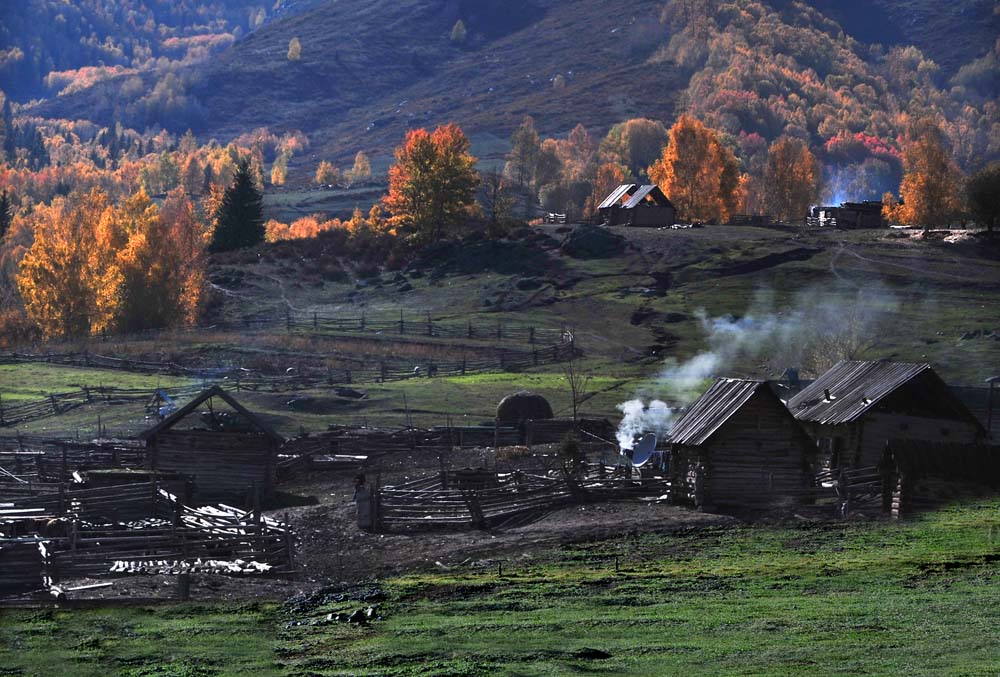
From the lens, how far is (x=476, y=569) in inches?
1806

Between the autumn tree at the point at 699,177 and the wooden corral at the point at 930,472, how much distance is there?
117 meters

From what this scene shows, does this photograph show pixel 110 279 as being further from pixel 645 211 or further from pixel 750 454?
pixel 750 454

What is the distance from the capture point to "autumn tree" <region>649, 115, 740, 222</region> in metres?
172

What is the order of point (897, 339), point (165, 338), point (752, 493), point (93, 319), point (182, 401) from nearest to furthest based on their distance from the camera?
1. point (752, 493)
2. point (182, 401)
3. point (897, 339)
4. point (165, 338)
5. point (93, 319)

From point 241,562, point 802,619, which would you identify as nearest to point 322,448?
point 241,562

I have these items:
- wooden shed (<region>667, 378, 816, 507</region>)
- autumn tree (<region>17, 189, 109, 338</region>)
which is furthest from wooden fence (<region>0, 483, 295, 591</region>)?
autumn tree (<region>17, 189, 109, 338</region>)

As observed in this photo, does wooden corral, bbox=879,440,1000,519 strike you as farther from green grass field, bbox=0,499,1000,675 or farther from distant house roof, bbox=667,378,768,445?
distant house roof, bbox=667,378,768,445

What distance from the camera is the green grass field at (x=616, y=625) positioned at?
30.4 meters

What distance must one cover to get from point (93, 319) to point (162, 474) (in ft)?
225

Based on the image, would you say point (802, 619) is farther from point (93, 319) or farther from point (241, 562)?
point (93, 319)

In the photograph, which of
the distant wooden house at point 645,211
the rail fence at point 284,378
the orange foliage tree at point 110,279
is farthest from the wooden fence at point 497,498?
the distant wooden house at point 645,211

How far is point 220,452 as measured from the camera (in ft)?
209

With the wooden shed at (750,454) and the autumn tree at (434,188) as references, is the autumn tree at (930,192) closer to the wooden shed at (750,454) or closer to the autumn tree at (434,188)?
the autumn tree at (434,188)

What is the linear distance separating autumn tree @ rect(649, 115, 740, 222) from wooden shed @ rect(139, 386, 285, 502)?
111 m
